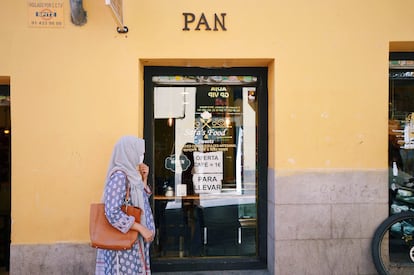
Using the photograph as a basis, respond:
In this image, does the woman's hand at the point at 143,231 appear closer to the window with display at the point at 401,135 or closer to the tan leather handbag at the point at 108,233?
the tan leather handbag at the point at 108,233

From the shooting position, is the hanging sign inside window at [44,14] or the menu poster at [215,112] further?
the menu poster at [215,112]

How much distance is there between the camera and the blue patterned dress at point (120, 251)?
3.49 metres

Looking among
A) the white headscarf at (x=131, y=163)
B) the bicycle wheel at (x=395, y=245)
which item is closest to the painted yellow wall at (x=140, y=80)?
the bicycle wheel at (x=395, y=245)

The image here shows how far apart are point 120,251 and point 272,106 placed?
2.48m

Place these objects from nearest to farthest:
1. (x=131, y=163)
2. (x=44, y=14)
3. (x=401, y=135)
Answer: (x=131, y=163), (x=44, y=14), (x=401, y=135)

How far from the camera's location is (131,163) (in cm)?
364

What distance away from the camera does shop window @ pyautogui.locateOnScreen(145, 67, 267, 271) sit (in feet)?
17.6

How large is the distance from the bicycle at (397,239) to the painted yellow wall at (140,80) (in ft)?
2.29

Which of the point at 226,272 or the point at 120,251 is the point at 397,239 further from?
the point at 120,251

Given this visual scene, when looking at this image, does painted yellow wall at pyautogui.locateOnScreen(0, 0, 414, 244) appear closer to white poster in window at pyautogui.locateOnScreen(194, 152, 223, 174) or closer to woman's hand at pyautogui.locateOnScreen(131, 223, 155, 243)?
white poster in window at pyautogui.locateOnScreen(194, 152, 223, 174)

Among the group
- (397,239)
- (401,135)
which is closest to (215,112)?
(401,135)

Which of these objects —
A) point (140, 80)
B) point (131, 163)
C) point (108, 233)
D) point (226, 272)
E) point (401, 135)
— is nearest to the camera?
point (108, 233)

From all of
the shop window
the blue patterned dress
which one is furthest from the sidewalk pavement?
the blue patterned dress

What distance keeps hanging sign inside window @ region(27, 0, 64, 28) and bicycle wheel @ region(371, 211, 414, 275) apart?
4353mm
